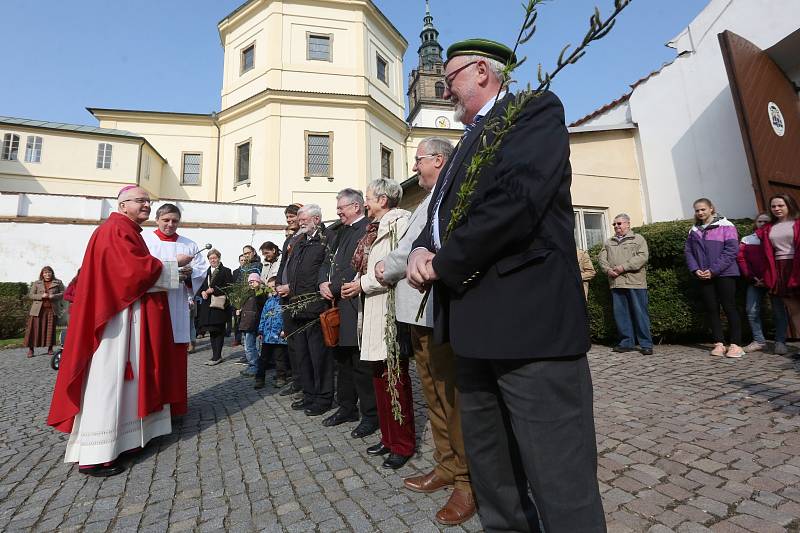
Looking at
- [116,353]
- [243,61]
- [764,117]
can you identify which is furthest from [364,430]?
[243,61]

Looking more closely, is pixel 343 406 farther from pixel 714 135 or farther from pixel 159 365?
pixel 714 135

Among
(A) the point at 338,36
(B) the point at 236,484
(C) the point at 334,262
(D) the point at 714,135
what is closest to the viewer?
(B) the point at 236,484

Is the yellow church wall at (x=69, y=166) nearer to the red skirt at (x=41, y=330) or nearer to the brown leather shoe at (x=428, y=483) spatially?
the red skirt at (x=41, y=330)

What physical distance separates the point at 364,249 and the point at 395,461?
5.27 ft

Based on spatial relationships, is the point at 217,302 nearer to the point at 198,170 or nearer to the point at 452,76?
the point at 452,76

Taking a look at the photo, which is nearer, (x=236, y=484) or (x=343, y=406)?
(x=236, y=484)

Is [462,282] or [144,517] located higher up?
[462,282]

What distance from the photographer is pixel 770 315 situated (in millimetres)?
5996

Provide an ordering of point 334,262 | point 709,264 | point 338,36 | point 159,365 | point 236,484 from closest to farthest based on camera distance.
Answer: point 236,484
point 159,365
point 334,262
point 709,264
point 338,36

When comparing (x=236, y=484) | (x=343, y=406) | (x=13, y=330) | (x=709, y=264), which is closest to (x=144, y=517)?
(x=236, y=484)

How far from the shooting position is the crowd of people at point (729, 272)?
522 centimetres

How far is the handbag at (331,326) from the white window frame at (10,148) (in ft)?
95.4

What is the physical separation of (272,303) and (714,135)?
970cm

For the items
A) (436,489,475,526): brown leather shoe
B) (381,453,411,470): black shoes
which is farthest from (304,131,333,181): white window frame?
(436,489,475,526): brown leather shoe
